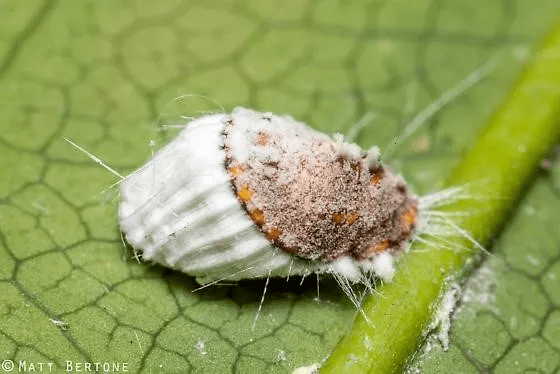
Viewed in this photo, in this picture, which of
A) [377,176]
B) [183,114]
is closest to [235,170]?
[377,176]

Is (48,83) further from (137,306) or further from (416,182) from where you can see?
(416,182)

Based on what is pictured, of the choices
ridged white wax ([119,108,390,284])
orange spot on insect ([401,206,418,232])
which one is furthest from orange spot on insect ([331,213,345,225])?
orange spot on insect ([401,206,418,232])

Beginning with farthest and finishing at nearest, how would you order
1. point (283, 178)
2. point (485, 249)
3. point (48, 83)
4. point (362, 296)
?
point (48, 83), point (485, 249), point (362, 296), point (283, 178)

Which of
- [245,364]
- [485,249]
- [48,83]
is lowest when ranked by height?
[245,364]

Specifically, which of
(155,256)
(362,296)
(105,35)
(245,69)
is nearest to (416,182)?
(362,296)

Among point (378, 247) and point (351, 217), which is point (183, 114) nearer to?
Result: point (351, 217)

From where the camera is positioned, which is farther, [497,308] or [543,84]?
[543,84]

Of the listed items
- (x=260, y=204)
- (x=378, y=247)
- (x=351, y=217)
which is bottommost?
(x=378, y=247)
